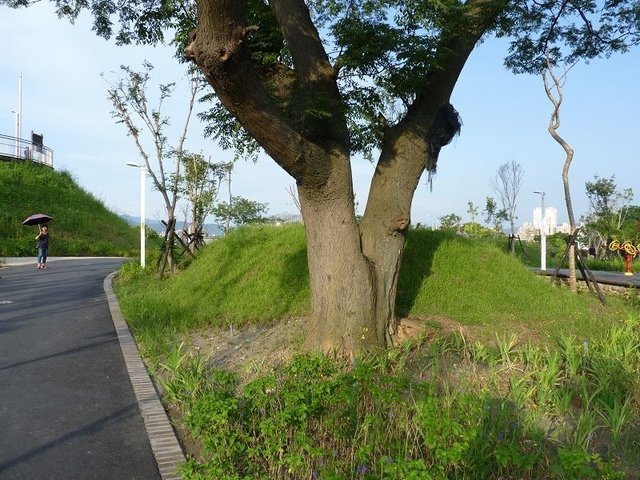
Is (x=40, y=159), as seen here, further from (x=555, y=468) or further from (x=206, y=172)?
(x=555, y=468)

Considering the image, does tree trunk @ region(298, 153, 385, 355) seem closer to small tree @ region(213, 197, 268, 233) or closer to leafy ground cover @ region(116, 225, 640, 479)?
leafy ground cover @ region(116, 225, 640, 479)

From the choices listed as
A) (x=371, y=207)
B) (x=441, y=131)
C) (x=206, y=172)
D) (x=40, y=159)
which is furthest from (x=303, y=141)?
(x=40, y=159)

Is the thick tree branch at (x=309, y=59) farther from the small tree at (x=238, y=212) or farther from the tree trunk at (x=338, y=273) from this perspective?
the small tree at (x=238, y=212)

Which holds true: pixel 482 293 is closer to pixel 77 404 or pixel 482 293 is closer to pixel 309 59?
pixel 309 59

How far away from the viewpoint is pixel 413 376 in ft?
19.9

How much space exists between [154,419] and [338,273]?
246 cm

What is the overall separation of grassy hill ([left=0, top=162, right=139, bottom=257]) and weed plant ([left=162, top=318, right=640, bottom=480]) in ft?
88.3

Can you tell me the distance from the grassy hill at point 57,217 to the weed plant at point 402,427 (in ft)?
Answer: 88.3

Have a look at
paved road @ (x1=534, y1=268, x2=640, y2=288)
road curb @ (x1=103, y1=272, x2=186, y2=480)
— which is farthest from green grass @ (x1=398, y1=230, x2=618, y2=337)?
paved road @ (x1=534, y1=268, x2=640, y2=288)

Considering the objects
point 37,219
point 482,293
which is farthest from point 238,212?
point 482,293

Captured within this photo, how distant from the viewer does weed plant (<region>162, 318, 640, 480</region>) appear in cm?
323

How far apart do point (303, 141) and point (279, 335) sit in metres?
3.07

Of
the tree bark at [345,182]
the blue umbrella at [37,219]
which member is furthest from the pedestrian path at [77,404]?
the blue umbrella at [37,219]

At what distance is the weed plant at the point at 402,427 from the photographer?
10.6ft
